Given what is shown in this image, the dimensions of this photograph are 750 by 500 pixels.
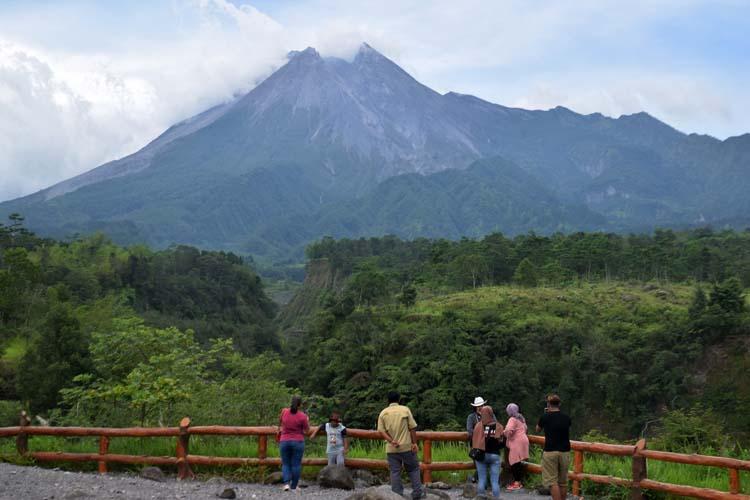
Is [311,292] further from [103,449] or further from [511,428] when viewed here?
[511,428]

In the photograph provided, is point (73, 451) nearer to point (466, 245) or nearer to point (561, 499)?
point (561, 499)

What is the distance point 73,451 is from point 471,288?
139 feet

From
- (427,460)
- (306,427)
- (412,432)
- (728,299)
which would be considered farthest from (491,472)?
(728,299)

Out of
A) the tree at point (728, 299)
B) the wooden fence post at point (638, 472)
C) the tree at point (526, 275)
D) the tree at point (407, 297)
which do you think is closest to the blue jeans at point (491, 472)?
the wooden fence post at point (638, 472)

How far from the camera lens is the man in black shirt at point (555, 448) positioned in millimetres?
8062

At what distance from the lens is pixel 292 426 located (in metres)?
8.81

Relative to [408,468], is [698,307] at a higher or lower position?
higher

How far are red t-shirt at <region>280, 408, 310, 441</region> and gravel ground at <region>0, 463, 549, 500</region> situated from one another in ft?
2.17

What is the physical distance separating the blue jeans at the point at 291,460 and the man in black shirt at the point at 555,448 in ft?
Answer: 9.58

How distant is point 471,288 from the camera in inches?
1999

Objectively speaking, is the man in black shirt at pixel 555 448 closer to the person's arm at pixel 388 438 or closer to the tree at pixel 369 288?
the person's arm at pixel 388 438

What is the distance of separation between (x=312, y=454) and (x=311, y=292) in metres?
68.1

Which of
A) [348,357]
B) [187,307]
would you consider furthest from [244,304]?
[348,357]

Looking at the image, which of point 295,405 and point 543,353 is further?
point 543,353
